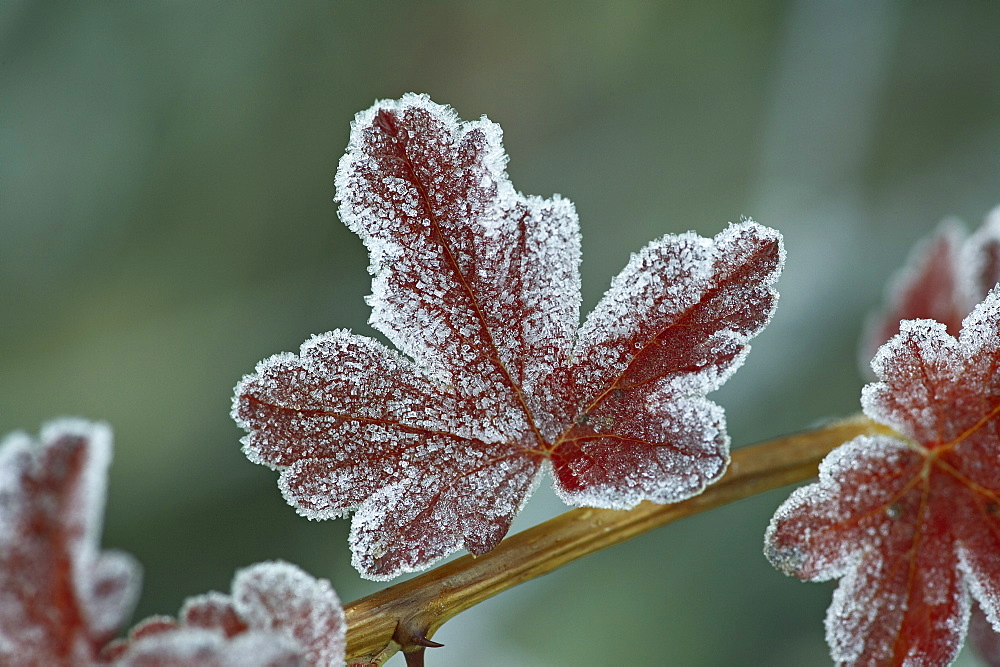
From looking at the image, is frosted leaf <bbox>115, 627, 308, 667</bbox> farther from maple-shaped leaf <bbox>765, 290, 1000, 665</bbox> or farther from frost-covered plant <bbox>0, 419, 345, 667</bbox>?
maple-shaped leaf <bbox>765, 290, 1000, 665</bbox>

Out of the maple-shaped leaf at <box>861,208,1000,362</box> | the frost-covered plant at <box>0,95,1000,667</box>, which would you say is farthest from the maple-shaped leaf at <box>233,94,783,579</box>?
the maple-shaped leaf at <box>861,208,1000,362</box>

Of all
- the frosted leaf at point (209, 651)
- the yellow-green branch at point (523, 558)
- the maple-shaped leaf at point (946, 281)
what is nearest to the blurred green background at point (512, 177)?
the maple-shaped leaf at point (946, 281)

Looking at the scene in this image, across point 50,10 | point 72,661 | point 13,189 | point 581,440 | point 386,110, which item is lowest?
point 72,661

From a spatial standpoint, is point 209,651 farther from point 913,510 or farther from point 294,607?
point 913,510

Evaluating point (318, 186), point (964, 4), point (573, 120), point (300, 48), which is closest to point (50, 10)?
point (300, 48)

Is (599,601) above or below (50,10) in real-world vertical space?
below

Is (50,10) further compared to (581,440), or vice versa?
(50,10)

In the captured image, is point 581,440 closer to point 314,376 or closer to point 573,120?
point 314,376
